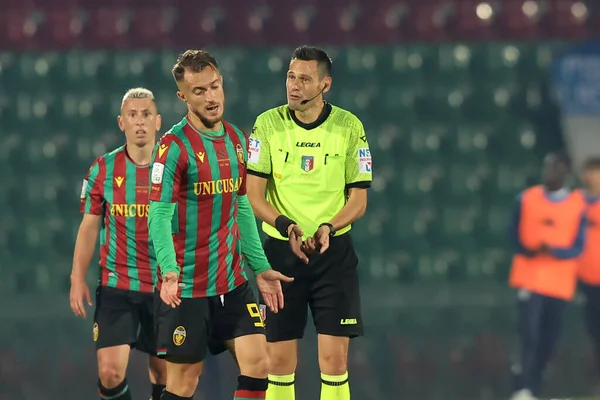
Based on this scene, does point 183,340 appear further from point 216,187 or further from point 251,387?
point 216,187

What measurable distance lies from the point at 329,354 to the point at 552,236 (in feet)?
11.4

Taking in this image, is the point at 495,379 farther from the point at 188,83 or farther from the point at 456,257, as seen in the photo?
the point at 188,83

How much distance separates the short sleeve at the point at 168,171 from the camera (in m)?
5.20

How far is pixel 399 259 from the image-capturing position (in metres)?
9.62

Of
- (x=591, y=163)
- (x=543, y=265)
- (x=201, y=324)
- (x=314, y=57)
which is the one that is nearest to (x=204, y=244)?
(x=201, y=324)

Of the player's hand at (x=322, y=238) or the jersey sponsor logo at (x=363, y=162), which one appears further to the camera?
the jersey sponsor logo at (x=363, y=162)

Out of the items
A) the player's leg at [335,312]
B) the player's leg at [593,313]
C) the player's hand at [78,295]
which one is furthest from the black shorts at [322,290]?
the player's leg at [593,313]

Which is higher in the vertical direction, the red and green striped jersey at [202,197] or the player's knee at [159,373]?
the red and green striped jersey at [202,197]

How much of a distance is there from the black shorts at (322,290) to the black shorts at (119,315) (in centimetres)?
76

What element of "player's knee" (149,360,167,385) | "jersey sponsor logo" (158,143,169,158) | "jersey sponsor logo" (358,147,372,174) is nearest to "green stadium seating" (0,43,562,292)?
"player's knee" (149,360,167,385)

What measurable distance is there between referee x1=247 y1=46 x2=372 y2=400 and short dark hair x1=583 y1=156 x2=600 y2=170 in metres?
3.78

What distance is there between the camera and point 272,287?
5.47m

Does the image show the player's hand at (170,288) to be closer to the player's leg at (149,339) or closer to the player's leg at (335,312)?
the player's leg at (335,312)

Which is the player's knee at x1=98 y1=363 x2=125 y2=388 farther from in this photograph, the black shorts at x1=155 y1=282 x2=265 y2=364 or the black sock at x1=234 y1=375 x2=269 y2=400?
the black sock at x1=234 y1=375 x2=269 y2=400
